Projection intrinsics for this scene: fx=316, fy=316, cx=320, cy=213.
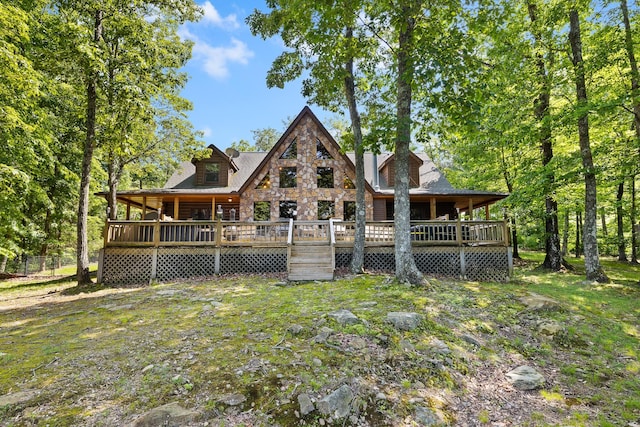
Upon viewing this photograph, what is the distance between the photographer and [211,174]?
18.7 meters

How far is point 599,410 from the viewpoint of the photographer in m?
3.80

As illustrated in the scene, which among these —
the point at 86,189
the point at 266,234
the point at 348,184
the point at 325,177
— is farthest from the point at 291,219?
the point at 86,189

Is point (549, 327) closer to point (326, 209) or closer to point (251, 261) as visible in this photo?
point (251, 261)

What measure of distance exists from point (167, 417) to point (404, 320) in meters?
3.86

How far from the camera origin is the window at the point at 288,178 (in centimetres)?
1720

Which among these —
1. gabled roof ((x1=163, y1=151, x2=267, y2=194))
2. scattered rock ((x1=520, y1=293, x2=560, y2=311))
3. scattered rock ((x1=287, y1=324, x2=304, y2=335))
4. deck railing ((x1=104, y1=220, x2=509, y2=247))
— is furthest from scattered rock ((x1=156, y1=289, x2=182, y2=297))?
scattered rock ((x1=520, y1=293, x2=560, y2=311))

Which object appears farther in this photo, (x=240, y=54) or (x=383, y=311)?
(x=240, y=54)

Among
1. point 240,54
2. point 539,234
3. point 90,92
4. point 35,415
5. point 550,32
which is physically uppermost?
point 240,54

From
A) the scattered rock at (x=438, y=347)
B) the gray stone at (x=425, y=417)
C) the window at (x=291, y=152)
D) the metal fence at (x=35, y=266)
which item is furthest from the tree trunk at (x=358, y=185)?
the metal fence at (x=35, y=266)

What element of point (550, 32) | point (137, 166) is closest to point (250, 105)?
point (137, 166)

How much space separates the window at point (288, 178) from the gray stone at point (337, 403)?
14041mm

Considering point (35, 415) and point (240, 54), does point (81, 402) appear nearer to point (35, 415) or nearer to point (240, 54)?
point (35, 415)

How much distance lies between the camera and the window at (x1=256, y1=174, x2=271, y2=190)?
17172 millimetres

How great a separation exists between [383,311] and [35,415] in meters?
5.08
